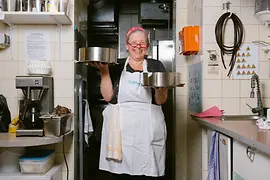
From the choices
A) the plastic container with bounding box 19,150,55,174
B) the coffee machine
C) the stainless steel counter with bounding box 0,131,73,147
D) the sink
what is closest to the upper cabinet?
the coffee machine

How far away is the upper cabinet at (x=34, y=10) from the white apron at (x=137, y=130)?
2.35ft

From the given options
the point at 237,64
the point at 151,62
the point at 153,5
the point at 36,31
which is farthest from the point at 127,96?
the point at 153,5

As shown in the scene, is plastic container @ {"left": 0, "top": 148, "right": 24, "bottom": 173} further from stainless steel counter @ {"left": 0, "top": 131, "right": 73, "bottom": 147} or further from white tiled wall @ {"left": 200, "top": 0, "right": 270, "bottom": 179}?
white tiled wall @ {"left": 200, "top": 0, "right": 270, "bottom": 179}

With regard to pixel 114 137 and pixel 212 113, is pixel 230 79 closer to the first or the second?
pixel 212 113

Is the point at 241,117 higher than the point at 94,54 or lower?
lower

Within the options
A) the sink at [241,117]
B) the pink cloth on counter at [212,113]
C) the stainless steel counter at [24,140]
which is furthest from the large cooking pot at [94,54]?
the sink at [241,117]

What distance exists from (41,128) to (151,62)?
0.83 m

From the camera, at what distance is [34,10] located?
202cm

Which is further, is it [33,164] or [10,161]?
[10,161]

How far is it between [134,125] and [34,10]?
42.9 inches

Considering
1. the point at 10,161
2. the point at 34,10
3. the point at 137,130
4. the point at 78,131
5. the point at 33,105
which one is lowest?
the point at 10,161

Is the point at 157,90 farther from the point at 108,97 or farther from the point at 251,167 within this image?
the point at 251,167

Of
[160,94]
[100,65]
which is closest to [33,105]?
[100,65]

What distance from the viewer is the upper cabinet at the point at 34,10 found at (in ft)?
6.48
